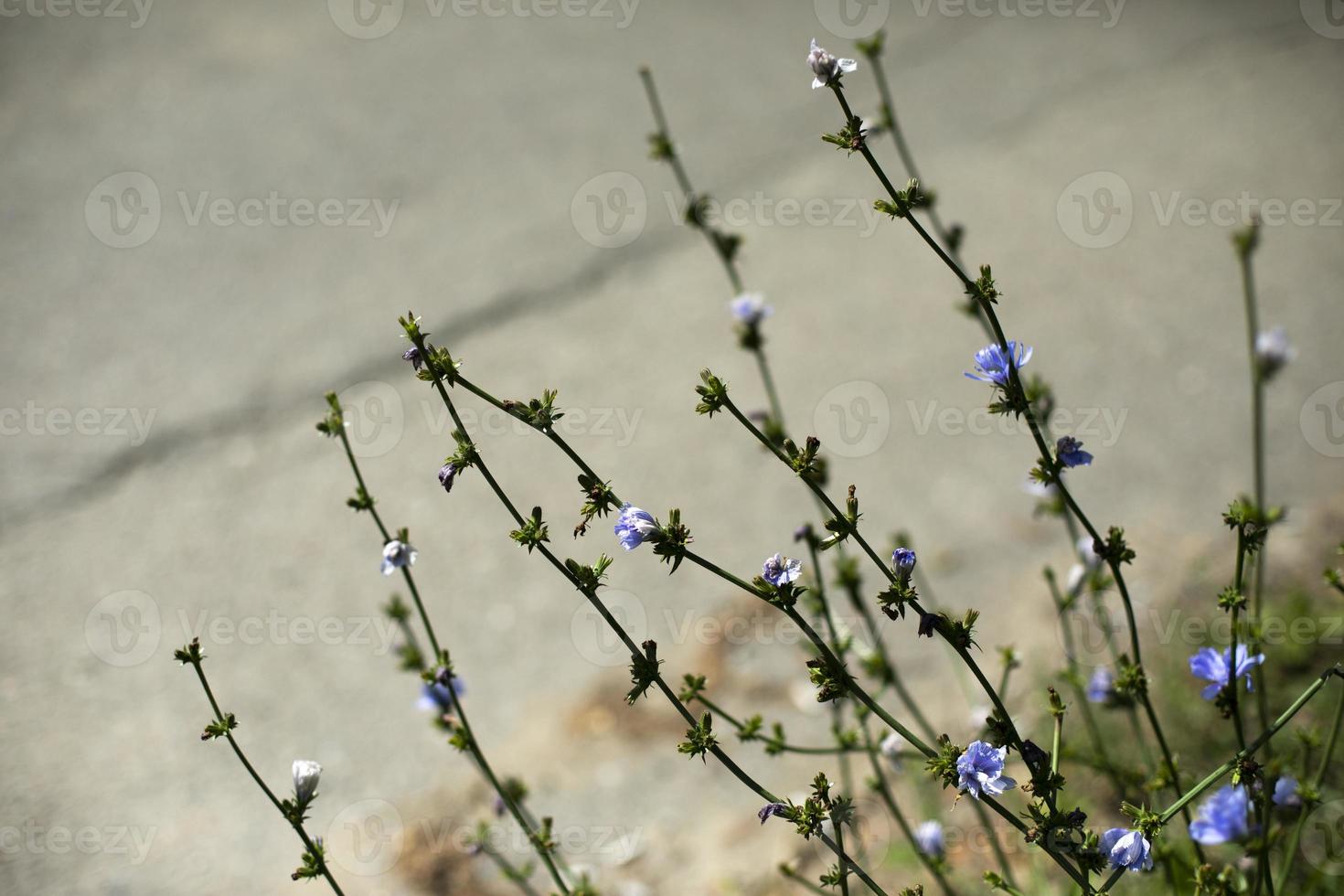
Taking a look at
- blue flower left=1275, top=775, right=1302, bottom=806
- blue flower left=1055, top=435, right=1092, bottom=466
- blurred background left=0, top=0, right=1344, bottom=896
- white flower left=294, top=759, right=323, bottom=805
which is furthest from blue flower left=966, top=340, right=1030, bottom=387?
blurred background left=0, top=0, right=1344, bottom=896

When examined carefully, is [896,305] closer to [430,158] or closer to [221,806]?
[430,158]

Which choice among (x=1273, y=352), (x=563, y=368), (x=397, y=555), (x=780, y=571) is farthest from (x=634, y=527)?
(x=563, y=368)

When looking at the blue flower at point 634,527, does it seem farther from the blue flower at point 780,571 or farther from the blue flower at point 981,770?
the blue flower at point 981,770

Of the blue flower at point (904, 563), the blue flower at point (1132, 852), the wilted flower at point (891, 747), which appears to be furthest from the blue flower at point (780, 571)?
the wilted flower at point (891, 747)

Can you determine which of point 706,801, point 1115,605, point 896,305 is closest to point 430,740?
point 706,801

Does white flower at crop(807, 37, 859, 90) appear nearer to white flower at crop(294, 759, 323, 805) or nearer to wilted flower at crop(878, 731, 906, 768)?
wilted flower at crop(878, 731, 906, 768)

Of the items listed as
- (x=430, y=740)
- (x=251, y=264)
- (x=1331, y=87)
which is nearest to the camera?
(x=430, y=740)

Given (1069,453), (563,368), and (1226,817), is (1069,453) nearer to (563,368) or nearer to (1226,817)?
(1226,817)
